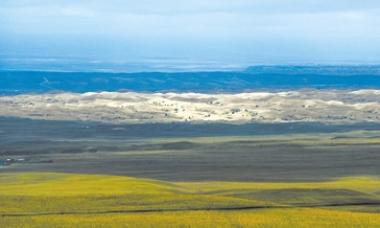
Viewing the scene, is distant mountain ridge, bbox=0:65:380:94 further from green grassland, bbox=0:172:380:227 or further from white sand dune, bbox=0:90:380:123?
green grassland, bbox=0:172:380:227

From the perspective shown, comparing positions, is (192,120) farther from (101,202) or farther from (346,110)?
(101,202)

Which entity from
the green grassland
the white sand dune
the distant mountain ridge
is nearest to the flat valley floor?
the green grassland

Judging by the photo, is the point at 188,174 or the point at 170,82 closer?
the point at 188,174

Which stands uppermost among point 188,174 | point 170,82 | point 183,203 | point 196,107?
point 170,82

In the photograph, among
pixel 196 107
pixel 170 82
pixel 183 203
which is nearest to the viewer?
pixel 183 203

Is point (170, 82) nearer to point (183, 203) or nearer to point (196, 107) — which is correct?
Answer: point (196, 107)

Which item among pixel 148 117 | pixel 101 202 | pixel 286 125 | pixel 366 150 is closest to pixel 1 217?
pixel 101 202

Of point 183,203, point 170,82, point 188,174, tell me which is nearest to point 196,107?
point 170,82
